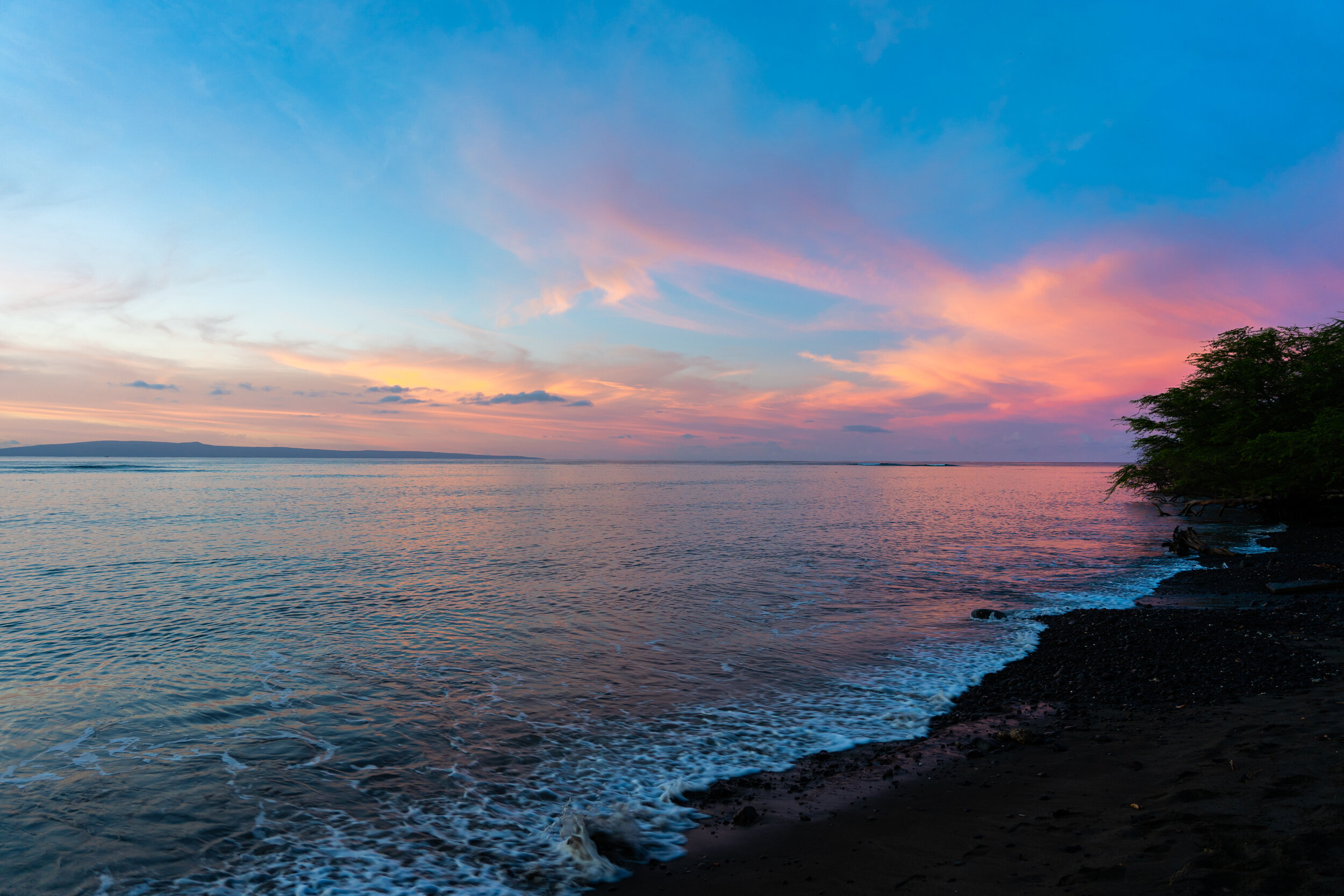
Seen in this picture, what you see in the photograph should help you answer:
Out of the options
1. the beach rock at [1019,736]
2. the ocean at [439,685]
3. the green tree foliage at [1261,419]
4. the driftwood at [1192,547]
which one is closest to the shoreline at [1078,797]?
the beach rock at [1019,736]

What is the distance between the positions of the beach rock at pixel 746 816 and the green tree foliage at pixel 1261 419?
142ft

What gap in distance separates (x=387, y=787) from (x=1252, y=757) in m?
12.4

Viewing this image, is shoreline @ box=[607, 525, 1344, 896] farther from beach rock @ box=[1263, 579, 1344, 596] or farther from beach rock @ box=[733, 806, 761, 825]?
beach rock @ box=[1263, 579, 1344, 596]

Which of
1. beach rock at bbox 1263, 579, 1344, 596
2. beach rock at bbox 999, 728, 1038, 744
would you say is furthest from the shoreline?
beach rock at bbox 1263, 579, 1344, 596

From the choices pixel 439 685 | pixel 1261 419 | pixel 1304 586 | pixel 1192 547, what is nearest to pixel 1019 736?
pixel 439 685

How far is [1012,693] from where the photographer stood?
12984 mm

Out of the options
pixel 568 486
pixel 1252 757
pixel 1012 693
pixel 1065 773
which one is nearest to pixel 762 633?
pixel 1012 693

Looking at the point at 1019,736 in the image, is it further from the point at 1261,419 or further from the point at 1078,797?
the point at 1261,419

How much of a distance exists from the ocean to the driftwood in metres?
0.99

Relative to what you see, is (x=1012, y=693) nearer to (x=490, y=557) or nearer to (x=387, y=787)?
(x=387, y=787)

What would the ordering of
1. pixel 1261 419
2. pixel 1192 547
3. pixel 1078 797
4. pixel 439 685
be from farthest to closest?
pixel 1261 419
pixel 1192 547
pixel 439 685
pixel 1078 797

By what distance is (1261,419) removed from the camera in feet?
140

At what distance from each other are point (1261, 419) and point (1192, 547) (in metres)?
17.7

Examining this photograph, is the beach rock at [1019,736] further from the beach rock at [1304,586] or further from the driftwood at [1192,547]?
the driftwood at [1192,547]
